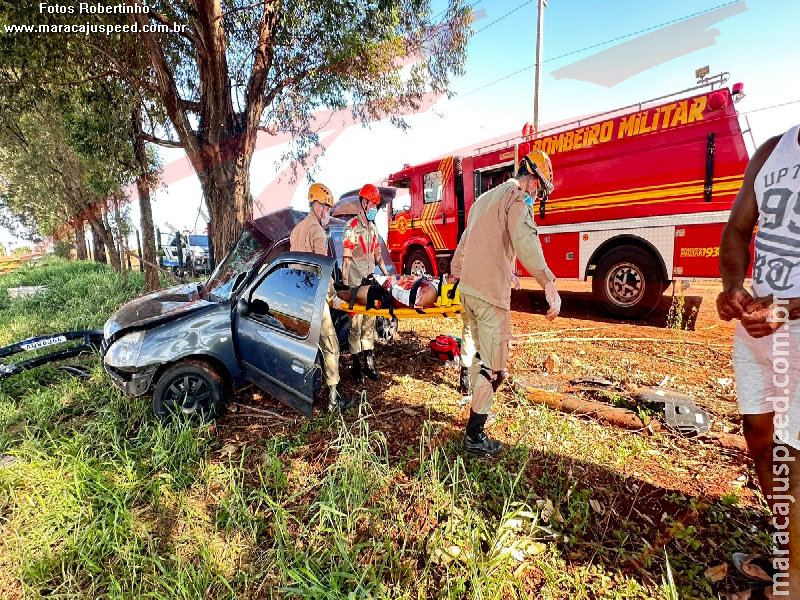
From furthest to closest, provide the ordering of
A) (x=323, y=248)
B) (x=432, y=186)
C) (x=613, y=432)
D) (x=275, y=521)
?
(x=432, y=186) → (x=323, y=248) → (x=613, y=432) → (x=275, y=521)

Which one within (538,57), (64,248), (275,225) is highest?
(538,57)

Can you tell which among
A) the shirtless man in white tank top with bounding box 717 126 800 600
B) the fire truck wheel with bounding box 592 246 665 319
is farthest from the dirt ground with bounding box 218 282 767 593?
the fire truck wheel with bounding box 592 246 665 319

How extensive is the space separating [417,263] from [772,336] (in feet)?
26.6

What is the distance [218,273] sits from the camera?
417 centimetres

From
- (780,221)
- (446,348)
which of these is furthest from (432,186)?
(780,221)

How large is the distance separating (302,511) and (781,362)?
8.22 feet

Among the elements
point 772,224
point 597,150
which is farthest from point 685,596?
point 597,150

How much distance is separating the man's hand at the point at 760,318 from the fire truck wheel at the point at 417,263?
773cm

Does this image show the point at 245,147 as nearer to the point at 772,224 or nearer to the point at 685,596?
the point at 772,224

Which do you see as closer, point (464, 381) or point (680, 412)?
point (680, 412)

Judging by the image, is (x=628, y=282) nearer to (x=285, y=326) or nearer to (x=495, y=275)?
(x=495, y=275)

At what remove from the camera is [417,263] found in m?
9.48

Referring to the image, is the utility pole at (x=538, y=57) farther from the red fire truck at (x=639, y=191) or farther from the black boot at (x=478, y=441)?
the black boot at (x=478, y=441)

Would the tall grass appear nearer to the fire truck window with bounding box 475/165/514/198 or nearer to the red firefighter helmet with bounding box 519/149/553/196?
the red firefighter helmet with bounding box 519/149/553/196
